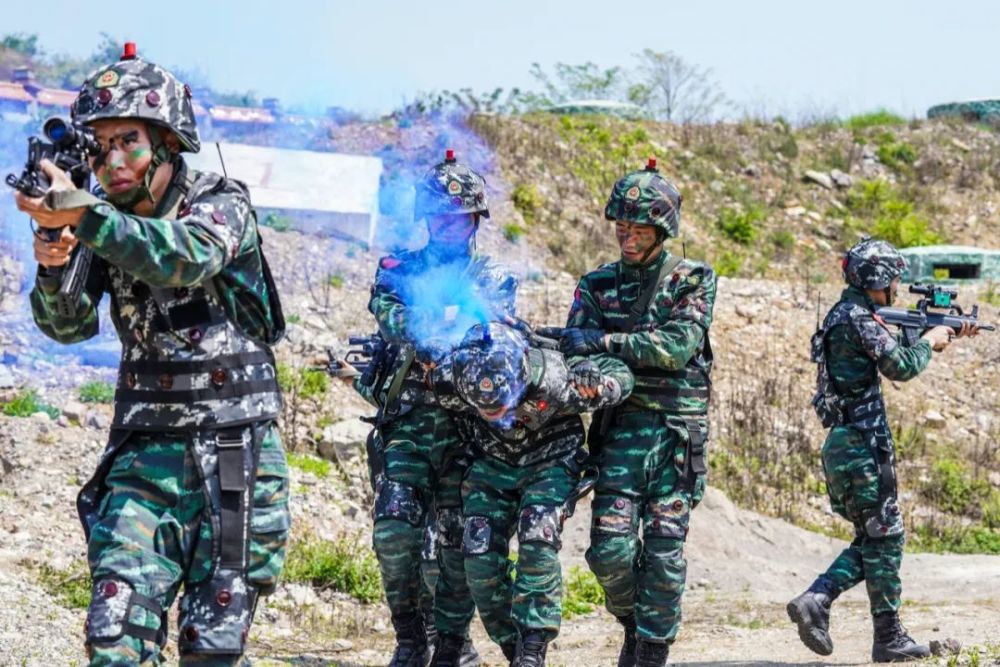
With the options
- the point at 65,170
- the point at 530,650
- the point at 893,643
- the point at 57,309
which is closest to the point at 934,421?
the point at 893,643

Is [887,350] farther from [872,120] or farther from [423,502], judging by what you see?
[872,120]

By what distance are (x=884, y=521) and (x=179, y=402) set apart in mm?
4533

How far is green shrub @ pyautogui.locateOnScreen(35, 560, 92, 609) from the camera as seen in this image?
871cm

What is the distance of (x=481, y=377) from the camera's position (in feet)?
21.8

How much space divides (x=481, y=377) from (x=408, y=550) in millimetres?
1196

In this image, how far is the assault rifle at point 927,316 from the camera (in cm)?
839

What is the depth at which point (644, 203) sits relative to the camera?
7230mm

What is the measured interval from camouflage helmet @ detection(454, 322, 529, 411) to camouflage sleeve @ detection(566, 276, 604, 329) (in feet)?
2.27

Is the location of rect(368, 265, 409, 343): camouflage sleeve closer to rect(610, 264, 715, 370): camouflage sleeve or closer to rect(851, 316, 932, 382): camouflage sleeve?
rect(610, 264, 715, 370): camouflage sleeve

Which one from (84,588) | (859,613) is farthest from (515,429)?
(859,613)

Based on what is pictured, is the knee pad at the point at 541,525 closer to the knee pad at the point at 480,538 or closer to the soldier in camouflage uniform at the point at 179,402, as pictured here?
the knee pad at the point at 480,538

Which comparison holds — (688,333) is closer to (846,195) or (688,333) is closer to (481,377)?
(481,377)

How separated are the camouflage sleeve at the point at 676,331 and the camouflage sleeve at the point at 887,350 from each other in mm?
1163

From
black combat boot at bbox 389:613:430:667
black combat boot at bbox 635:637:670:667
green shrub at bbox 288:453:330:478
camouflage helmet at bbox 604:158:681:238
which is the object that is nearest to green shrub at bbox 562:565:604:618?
green shrub at bbox 288:453:330:478
